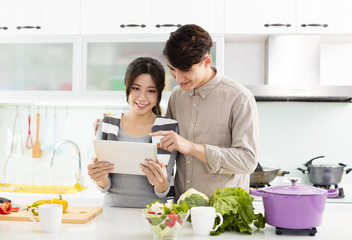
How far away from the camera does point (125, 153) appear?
1752mm

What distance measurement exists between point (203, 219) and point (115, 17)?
2.25m

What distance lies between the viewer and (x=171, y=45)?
185 centimetres

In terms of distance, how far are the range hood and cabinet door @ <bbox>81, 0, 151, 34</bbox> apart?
3.16 ft

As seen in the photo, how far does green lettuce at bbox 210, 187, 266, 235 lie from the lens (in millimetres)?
1515

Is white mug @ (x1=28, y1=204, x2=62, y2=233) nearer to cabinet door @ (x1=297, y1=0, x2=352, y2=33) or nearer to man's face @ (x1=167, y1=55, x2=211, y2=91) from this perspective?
man's face @ (x1=167, y1=55, x2=211, y2=91)

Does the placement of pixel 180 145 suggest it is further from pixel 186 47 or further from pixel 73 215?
pixel 73 215

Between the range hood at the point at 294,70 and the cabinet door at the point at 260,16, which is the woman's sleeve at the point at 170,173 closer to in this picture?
the range hood at the point at 294,70

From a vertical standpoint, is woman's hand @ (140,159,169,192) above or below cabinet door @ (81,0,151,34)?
below

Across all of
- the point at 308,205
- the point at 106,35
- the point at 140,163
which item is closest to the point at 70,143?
the point at 106,35

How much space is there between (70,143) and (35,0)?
3.98 ft

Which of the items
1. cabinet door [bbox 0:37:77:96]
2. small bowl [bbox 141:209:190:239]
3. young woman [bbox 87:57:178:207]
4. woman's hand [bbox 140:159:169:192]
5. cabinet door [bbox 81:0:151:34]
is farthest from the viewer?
cabinet door [bbox 0:37:77:96]

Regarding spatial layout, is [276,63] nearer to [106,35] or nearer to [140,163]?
[106,35]

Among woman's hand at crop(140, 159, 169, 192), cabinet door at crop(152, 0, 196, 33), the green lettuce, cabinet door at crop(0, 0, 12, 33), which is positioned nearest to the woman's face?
woman's hand at crop(140, 159, 169, 192)

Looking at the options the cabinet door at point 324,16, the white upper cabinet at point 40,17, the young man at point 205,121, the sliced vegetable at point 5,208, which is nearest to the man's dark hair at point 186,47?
the young man at point 205,121
